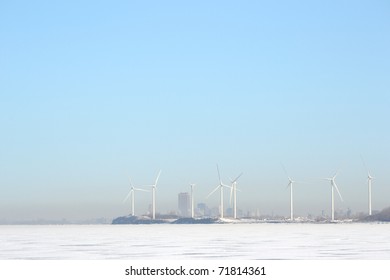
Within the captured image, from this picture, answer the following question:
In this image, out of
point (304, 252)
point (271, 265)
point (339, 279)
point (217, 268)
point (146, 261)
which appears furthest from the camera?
point (304, 252)

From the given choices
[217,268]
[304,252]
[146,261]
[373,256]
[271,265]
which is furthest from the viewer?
[304,252]

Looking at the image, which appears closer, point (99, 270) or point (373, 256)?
point (99, 270)

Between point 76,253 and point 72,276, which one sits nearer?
point 72,276

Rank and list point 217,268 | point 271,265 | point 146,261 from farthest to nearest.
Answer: point 146,261, point 271,265, point 217,268

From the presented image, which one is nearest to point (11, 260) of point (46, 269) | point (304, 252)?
point (46, 269)

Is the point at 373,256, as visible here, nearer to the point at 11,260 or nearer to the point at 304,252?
the point at 304,252

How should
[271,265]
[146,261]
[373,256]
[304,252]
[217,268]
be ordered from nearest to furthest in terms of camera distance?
[217,268]
[271,265]
[146,261]
[373,256]
[304,252]

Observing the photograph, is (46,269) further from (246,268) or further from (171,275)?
(246,268)

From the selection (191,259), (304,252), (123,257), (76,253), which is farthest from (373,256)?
(76,253)
